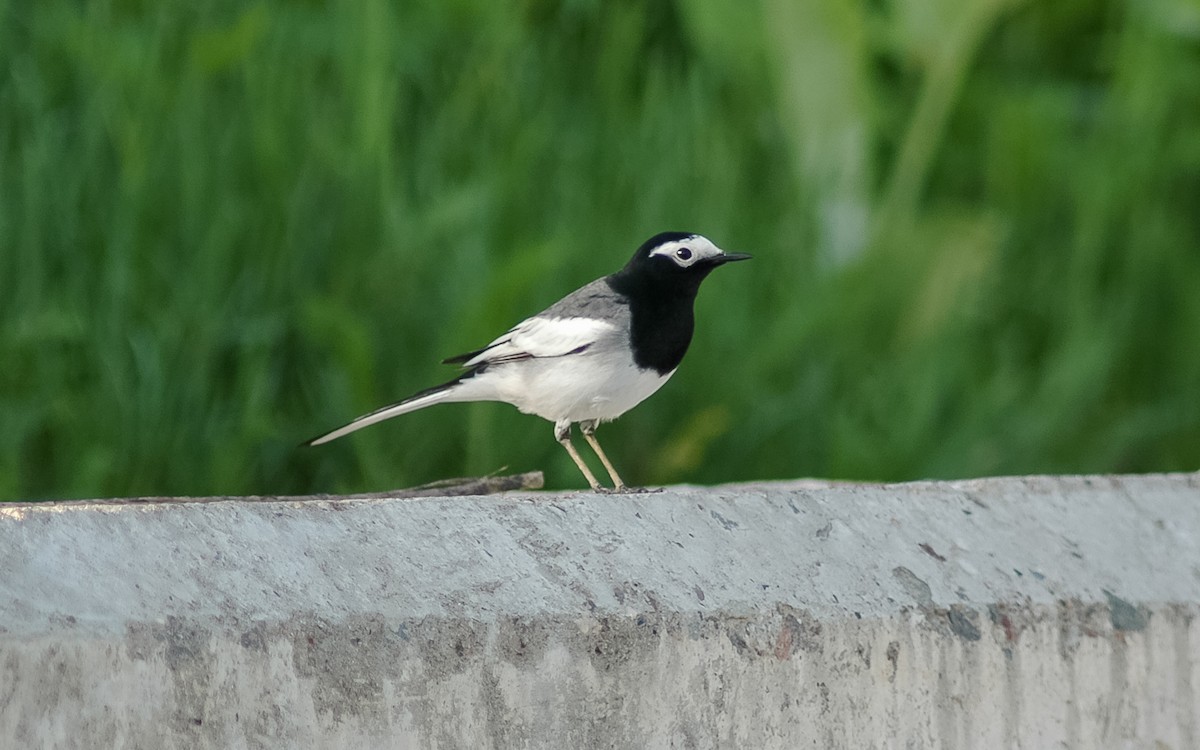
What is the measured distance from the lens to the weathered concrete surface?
5.48ft

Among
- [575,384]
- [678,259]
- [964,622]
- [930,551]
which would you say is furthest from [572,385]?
[964,622]

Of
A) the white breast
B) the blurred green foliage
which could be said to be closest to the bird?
the white breast

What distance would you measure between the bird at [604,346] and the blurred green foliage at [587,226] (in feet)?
2.99

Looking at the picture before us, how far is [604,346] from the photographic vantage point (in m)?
2.45

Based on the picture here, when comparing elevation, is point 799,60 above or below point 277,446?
above

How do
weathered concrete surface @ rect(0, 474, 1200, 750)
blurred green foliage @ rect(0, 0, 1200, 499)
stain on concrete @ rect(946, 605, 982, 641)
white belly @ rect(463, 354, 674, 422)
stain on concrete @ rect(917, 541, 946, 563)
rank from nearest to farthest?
weathered concrete surface @ rect(0, 474, 1200, 750) → stain on concrete @ rect(946, 605, 982, 641) → stain on concrete @ rect(917, 541, 946, 563) → white belly @ rect(463, 354, 674, 422) → blurred green foliage @ rect(0, 0, 1200, 499)

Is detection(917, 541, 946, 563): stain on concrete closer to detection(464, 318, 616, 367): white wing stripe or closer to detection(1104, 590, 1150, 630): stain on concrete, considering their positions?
detection(1104, 590, 1150, 630): stain on concrete

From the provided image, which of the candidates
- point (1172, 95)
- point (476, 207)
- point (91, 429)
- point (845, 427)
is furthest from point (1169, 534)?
point (1172, 95)

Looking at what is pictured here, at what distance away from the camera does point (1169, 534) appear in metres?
2.42

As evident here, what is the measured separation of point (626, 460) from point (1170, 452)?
1.79 meters

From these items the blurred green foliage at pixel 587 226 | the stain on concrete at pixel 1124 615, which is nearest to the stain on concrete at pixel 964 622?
the stain on concrete at pixel 1124 615

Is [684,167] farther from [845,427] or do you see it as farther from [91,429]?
[91,429]

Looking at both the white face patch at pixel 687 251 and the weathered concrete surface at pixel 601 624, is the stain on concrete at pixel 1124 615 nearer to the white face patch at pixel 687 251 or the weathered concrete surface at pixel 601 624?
the weathered concrete surface at pixel 601 624

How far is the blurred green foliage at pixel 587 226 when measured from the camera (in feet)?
11.6
